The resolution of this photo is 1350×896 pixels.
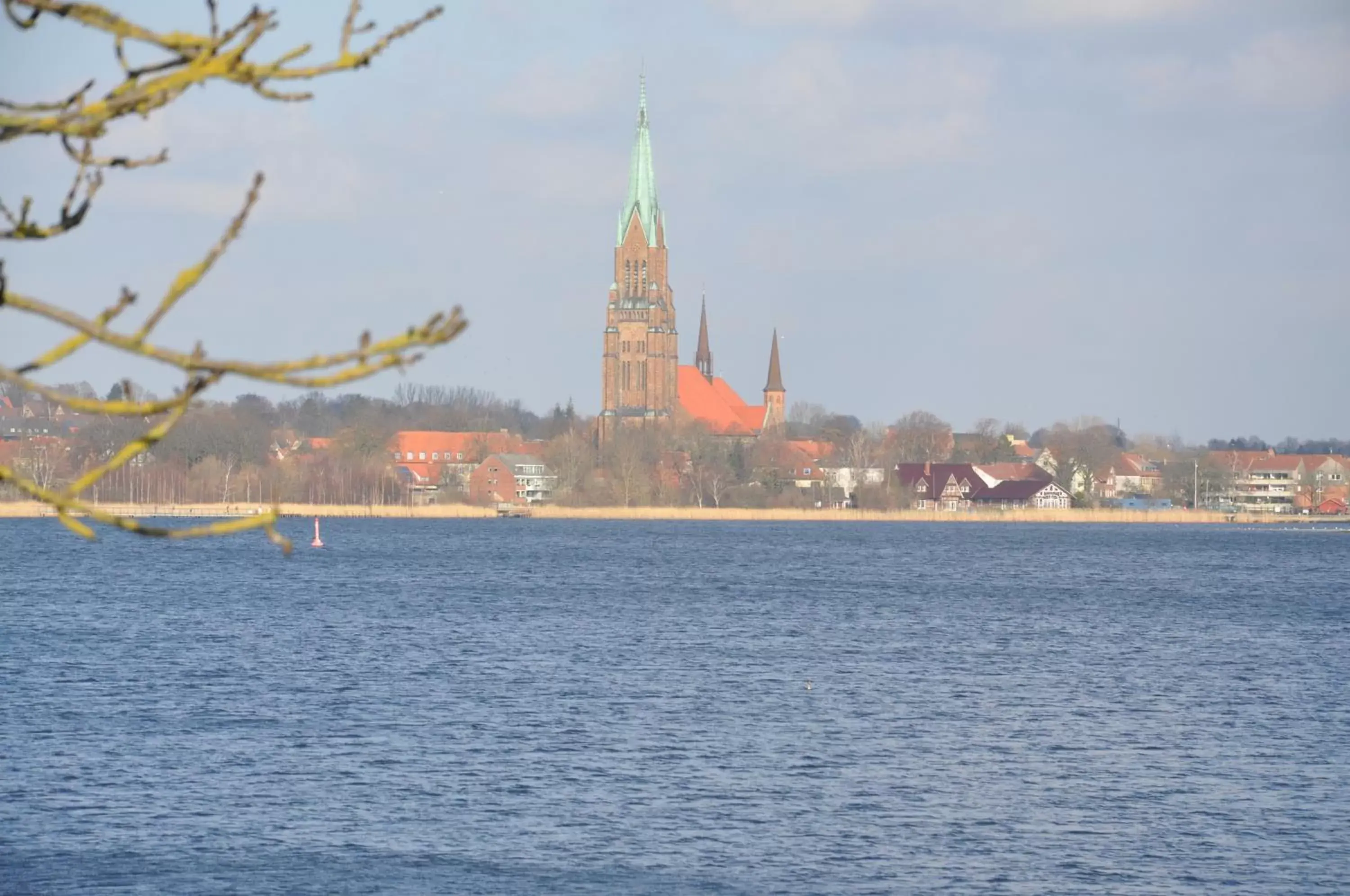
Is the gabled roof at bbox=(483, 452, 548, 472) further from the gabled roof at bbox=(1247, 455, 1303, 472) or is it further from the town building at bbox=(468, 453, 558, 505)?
the gabled roof at bbox=(1247, 455, 1303, 472)

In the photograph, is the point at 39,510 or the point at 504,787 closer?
the point at 504,787

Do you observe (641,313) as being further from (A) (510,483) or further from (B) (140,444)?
(B) (140,444)

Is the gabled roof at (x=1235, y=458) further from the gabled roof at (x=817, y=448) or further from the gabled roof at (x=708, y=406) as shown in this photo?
the gabled roof at (x=708, y=406)

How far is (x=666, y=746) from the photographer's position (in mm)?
25969

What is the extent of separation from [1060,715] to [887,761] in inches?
270

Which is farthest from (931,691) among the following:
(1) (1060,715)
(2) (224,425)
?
(2) (224,425)

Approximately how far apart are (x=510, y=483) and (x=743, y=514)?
24.4 meters

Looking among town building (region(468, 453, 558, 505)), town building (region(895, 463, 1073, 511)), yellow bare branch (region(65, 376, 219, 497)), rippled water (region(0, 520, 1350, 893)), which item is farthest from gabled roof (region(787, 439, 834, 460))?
yellow bare branch (region(65, 376, 219, 497))

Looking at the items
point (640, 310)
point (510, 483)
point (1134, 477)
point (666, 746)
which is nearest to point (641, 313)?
point (640, 310)

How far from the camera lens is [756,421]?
635 feet

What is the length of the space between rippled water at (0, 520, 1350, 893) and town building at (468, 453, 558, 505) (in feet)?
305

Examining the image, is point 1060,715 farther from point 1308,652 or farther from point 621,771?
point 1308,652

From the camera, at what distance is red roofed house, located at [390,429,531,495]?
158375mm

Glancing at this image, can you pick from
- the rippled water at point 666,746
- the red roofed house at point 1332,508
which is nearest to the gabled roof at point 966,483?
the red roofed house at point 1332,508
